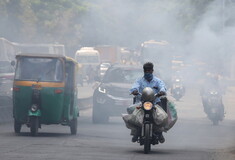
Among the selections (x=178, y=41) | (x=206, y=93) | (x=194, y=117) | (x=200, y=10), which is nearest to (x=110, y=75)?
(x=206, y=93)

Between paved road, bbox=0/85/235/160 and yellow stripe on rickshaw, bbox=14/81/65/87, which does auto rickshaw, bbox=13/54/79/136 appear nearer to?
yellow stripe on rickshaw, bbox=14/81/65/87

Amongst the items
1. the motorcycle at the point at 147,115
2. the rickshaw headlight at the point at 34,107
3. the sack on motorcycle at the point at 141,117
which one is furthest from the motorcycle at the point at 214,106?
the motorcycle at the point at 147,115

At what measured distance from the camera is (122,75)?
25984 millimetres

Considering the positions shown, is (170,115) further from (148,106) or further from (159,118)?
(148,106)

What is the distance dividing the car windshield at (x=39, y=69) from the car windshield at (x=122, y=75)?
7080 millimetres

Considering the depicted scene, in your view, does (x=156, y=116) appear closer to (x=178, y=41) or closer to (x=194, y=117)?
(x=194, y=117)

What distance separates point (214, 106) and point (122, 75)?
345 centimetres

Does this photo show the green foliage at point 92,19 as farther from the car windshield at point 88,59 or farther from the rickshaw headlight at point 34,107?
the rickshaw headlight at point 34,107

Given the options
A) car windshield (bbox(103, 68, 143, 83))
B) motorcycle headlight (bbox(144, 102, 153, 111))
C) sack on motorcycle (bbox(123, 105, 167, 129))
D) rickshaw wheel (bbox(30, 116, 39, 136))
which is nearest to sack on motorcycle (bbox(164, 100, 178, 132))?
sack on motorcycle (bbox(123, 105, 167, 129))

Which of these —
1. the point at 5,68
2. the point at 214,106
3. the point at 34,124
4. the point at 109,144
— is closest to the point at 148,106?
the point at 109,144

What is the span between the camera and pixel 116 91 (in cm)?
2530

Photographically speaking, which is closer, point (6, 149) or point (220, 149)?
point (6, 149)

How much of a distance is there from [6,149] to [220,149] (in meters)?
4.55

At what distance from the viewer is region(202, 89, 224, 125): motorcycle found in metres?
26.9
